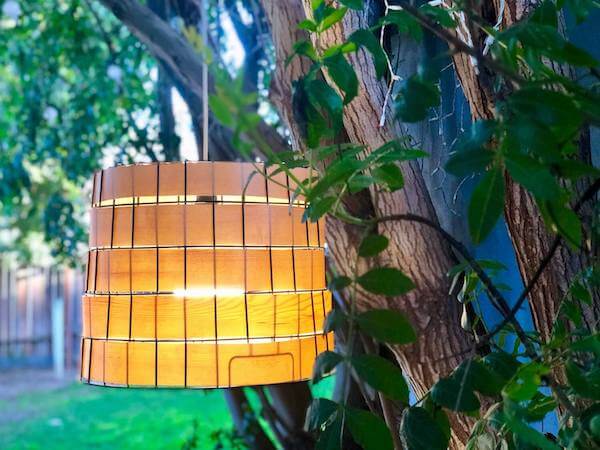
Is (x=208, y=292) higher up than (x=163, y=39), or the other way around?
(x=163, y=39)

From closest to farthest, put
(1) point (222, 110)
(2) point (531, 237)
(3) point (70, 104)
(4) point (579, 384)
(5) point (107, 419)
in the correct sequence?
1. (1) point (222, 110)
2. (4) point (579, 384)
3. (2) point (531, 237)
4. (3) point (70, 104)
5. (5) point (107, 419)

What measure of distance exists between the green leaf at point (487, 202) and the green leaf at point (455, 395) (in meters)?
0.12

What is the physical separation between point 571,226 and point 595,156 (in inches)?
26.9

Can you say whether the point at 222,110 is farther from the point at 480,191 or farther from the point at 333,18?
the point at 333,18

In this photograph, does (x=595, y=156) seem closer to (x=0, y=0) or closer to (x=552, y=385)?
(x=552, y=385)

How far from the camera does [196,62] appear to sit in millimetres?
1869

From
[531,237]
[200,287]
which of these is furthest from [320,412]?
[200,287]

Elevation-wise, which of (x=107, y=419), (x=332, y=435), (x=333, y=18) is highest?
(x=333, y=18)

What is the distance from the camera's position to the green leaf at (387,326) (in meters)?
0.48

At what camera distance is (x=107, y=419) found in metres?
4.80

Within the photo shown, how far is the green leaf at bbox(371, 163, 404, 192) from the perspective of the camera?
582 millimetres

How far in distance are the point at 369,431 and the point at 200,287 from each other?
1.73 ft

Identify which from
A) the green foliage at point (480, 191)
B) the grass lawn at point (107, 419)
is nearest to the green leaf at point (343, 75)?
the green foliage at point (480, 191)

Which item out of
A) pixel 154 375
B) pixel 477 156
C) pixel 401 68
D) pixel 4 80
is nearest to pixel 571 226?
pixel 477 156
